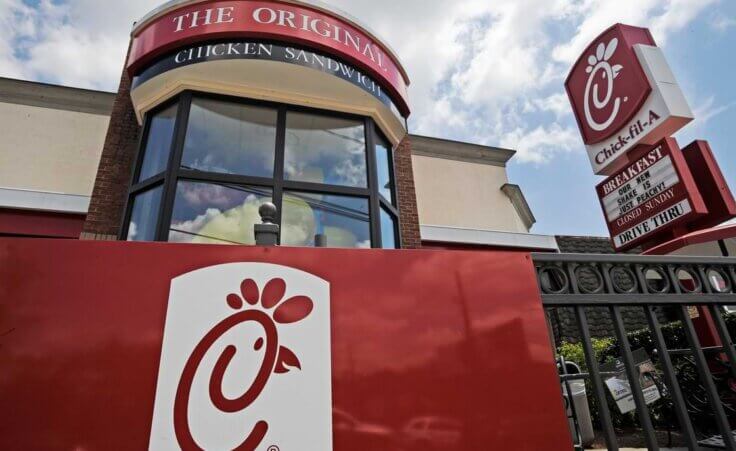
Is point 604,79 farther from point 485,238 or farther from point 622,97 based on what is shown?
point 485,238

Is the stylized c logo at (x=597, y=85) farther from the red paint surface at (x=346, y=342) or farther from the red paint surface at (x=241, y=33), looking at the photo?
the red paint surface at (x=346, y=342)

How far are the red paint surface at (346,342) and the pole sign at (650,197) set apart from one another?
4.44m

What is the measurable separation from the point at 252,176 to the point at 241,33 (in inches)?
60.0

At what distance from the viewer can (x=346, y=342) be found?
1.63 metres

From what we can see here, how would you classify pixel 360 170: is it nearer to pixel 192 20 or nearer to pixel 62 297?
pixel 192 20

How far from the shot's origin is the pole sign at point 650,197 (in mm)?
4965

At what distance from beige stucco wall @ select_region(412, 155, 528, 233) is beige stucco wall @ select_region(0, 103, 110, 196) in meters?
7.76

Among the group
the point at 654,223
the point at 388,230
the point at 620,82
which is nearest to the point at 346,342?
the point at 388,230

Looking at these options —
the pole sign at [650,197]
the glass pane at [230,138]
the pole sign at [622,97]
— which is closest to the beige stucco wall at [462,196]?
the pole sign at [622,97]

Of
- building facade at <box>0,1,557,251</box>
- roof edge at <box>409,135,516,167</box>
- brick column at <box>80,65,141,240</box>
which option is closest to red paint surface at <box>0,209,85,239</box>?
building facade at <box>0,1,557,251</box>

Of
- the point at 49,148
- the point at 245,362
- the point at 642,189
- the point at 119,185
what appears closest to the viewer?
the point at 245,362

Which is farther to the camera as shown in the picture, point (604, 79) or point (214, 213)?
point (604, 79)

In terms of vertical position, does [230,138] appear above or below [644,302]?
above

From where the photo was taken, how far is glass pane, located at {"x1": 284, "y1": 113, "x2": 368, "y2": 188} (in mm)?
4465
